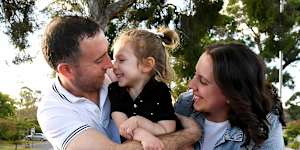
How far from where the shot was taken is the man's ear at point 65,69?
8.46 ft

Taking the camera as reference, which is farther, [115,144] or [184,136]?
[184,136]

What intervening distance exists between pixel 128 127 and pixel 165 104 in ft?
0.83

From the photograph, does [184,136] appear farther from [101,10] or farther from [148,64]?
[101,10]

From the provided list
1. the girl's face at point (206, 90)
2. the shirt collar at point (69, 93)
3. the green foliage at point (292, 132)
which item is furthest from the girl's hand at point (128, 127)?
the green foliage at point (292, 132)

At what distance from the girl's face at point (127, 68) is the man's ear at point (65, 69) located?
0.21 metres

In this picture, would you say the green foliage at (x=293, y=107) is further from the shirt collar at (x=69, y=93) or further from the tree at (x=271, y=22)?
the shirt collar at (x=69, y=93)

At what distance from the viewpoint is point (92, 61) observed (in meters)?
2.54

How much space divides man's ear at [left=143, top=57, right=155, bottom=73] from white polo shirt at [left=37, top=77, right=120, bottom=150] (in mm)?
212

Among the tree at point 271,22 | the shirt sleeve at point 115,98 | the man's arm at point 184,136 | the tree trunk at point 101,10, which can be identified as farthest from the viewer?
the tree at point 271,22

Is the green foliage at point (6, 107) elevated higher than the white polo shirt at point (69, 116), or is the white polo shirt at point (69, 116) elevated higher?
the white polo shirt at point (69, 116)

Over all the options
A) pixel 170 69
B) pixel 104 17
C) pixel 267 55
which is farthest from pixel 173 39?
pixel 267 55

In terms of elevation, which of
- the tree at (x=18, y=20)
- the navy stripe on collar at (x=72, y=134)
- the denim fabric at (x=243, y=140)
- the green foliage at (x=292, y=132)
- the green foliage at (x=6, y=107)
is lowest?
the green foliage at (x=292, y=132)

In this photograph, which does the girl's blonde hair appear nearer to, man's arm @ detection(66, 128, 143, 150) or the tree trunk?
man's arm @ detection(66, 128, 143, 150)

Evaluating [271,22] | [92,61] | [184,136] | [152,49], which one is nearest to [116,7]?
[271,22]
